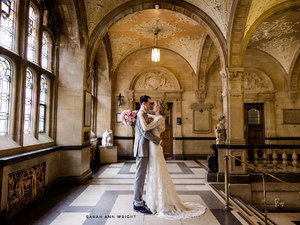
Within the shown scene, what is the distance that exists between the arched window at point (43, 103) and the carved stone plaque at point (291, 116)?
31.8 ft

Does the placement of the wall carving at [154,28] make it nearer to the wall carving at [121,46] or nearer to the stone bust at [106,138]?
the wall carving at [121,46]

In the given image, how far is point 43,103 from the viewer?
4910 millimetres

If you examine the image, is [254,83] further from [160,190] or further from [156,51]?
[160,190]

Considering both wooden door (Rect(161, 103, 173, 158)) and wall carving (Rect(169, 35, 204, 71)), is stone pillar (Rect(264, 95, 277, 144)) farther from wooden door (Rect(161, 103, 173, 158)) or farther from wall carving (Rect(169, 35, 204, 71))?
wooden door (Rect(161, 103, 173, 158))

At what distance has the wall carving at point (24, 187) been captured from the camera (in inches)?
122

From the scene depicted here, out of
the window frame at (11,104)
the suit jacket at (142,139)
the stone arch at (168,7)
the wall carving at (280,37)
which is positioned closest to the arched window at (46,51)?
the stone arch at (168,7)

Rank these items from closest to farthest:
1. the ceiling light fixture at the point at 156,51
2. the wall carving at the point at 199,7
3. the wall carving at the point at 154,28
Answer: the wall carving at the point at 199,7, the ceiling light fixture at the point at 156,51, the wall carving at the point at 154,28

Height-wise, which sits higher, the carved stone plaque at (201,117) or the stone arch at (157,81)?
the stone arch at (157,81)

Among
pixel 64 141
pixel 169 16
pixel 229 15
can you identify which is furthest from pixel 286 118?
pixel 64 141

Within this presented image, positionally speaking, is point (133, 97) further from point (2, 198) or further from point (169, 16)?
point (2, 198)

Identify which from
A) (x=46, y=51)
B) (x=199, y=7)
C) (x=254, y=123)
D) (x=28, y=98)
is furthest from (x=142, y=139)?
(x=254, y=123)

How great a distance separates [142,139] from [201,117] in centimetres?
664

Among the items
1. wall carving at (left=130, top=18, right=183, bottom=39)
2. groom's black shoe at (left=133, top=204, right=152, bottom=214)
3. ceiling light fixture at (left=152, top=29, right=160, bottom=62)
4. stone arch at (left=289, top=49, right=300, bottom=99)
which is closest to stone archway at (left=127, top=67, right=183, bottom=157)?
ceiling light fixture at (left=152, top=29, right=160, bottom=62)

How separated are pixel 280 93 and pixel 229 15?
18.7 feet
